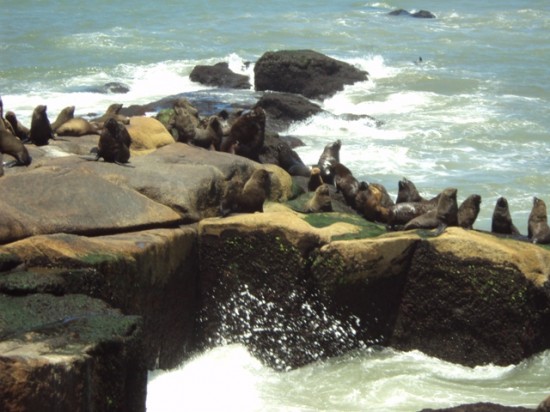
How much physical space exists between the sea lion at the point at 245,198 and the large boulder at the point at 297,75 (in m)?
16.2

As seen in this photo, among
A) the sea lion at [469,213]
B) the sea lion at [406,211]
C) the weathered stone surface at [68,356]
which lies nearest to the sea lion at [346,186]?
the sea lion at [406,211]

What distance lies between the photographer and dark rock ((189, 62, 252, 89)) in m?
28.5

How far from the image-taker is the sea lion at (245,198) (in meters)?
10.9

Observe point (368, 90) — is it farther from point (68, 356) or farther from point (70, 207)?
point (68, 356)

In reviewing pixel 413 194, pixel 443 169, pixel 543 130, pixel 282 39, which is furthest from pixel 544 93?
pixel 413 194

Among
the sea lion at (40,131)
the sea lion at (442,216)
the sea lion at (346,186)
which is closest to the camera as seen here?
the sea lion at (442,216)

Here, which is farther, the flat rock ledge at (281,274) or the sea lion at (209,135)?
the sea lion at (209,135)

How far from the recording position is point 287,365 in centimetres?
1027

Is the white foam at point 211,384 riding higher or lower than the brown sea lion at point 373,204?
lower

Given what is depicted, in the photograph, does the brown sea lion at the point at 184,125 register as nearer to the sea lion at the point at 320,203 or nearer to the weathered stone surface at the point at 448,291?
the sea lion at the point at 320,203

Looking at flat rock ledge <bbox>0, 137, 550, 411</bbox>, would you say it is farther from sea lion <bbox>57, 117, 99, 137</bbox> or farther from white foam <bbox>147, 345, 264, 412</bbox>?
sea lion <bbox>57, 117, 99, 137</bbox>

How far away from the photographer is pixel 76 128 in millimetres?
13875

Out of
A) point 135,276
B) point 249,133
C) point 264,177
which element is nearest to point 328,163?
point 249,133

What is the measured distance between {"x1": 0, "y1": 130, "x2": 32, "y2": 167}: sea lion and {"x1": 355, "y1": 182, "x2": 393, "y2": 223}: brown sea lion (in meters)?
3.71
